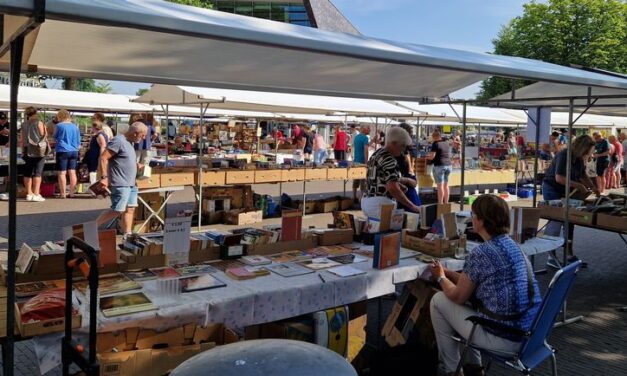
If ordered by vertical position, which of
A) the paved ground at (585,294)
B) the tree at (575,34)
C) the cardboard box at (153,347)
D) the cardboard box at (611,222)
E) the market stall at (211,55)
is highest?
the tree at (575,34)

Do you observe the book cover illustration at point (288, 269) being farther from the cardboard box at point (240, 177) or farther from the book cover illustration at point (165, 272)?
the cardboard box at point (240, 177)

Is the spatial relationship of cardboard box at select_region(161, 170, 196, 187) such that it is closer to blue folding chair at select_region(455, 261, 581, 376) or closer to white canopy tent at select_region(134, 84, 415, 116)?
white canopy tent at select_region(134, 84, 415, 116)

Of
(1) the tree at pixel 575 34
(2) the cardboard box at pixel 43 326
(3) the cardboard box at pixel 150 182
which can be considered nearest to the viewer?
(2) the cardboard box at pixel 43 326

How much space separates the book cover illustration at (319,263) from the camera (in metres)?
3.61

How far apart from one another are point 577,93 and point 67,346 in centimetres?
599

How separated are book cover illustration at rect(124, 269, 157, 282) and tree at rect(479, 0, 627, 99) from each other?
31.2 meters

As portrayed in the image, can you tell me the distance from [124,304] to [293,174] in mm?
7206

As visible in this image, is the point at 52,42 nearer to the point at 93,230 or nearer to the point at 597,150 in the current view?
the point at 93,230

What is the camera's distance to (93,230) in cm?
305

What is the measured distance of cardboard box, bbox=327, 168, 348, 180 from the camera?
34.7ft

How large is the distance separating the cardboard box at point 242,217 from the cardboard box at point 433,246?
5225mm

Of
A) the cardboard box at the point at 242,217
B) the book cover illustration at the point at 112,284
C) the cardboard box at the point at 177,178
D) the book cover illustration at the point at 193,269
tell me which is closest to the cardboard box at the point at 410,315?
the book cover illustration at the point at 193,269

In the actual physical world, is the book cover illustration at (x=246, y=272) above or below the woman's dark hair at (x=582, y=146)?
below

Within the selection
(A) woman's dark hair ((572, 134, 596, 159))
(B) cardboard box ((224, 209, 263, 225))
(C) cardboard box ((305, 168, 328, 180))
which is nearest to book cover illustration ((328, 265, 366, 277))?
(A) woman's dark hair ((572, 134, 596, 159))
